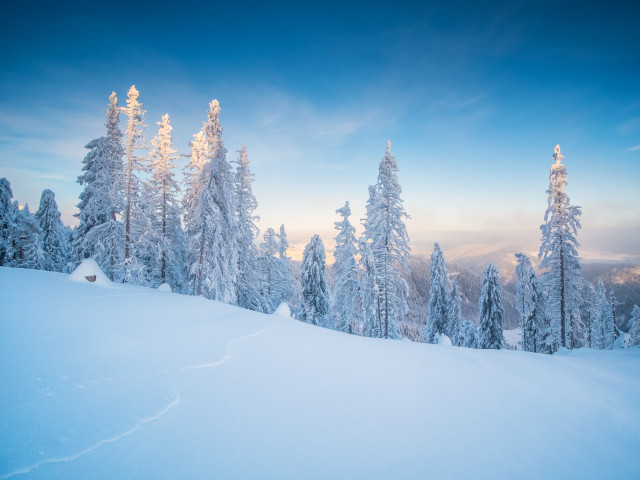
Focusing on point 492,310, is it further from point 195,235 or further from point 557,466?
point 557,466

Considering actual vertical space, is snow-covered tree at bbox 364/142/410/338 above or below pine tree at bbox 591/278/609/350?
above

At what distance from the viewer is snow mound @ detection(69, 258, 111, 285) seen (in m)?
7.94

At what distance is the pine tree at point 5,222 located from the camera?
82.5 ft

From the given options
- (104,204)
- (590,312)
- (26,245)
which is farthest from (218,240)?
(590,312)

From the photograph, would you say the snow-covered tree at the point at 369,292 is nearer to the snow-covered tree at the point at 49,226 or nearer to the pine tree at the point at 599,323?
the snow-covered tree at the point at 49,226

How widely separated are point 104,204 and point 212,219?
332 inches

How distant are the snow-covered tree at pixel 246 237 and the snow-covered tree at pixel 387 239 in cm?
1069

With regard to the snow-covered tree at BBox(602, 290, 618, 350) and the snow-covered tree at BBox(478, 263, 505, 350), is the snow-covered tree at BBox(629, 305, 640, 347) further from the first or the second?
the snow-covered tree at BBox(478, 263, 505, 350)

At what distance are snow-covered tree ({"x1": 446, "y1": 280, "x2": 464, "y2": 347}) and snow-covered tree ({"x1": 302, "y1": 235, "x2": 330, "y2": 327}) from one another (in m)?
15.2

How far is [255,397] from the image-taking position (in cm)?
324

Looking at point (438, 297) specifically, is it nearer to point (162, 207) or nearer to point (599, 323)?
point (162, 207)

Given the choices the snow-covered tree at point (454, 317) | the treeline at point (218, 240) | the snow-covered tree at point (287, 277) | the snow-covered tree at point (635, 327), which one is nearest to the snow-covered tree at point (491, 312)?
the treeline at point (218, 240)

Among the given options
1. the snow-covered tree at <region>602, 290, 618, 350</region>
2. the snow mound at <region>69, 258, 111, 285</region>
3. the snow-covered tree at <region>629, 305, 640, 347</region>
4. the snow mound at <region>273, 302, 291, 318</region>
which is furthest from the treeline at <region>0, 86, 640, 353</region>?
the snow-covered tree at <region>602, 290, 618, 350</region>

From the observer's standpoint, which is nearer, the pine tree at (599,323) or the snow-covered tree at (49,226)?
the snow-covered tree at (49,226)
